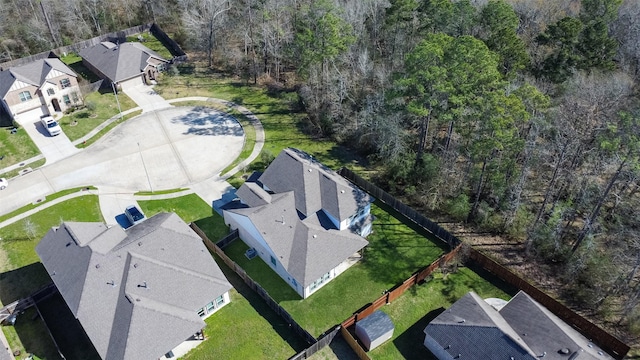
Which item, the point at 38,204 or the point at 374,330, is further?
the point at 38,204

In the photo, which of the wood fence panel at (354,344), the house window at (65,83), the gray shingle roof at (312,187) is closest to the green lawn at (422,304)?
the wood fence panel at (354,344)

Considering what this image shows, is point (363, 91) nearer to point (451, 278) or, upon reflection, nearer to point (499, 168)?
point (499, 168)

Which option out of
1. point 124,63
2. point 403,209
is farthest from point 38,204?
point 403,209

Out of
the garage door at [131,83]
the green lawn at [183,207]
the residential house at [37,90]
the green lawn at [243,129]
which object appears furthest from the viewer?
the garage door at [131,83]

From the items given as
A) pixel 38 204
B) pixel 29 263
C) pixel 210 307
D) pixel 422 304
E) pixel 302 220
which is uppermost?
pixel 302 220

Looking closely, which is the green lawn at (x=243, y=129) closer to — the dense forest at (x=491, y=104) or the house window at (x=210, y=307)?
the dense forest at (x=491, y=104)

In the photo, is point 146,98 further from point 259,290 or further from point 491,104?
point 491,104
